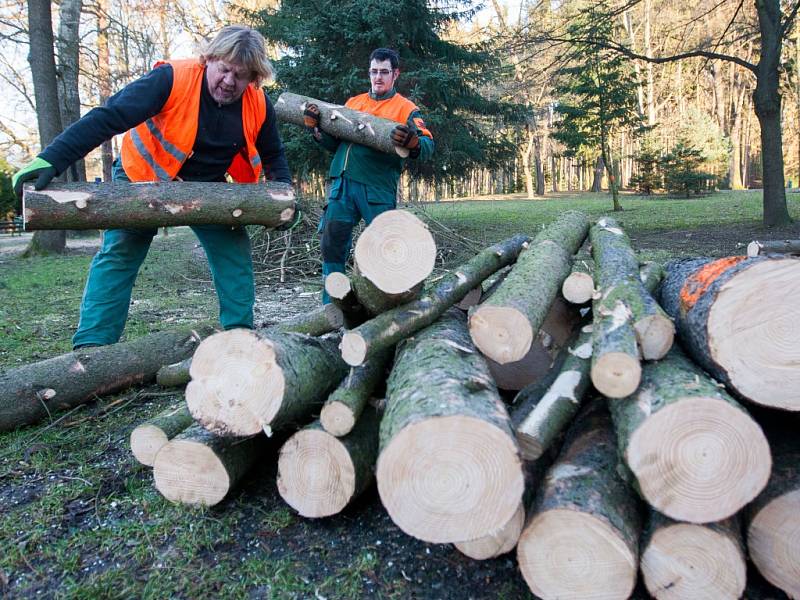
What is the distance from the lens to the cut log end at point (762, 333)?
1.59m

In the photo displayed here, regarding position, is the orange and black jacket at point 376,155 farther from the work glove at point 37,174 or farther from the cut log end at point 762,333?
the cut log end at point 762,333

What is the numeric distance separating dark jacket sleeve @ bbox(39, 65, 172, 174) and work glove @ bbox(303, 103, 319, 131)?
1.35 metres

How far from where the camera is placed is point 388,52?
402 cm

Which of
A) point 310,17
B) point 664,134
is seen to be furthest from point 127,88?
point 664,134

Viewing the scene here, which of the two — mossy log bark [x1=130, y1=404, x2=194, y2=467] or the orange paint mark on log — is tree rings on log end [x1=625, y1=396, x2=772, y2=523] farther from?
mossy log bark [x1=130, y1=404, x2=194, y2=467]

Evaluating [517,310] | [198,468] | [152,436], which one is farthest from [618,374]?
[152,436]

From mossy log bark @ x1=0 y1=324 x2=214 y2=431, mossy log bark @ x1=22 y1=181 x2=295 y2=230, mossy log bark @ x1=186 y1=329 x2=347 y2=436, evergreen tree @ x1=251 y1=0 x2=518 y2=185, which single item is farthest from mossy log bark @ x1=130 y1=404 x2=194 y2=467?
evergreen tree @ x1=251 y1=0 x2=518 y2=185

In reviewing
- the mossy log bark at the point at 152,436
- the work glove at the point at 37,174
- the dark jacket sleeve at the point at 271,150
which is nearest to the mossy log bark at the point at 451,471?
→ the mossy log bark at the point at 152,436

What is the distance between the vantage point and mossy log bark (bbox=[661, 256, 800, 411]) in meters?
1.60

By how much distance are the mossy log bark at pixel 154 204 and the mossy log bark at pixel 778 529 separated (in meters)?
2.63

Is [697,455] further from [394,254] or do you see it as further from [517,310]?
[394,254]

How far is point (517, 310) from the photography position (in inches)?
76.3

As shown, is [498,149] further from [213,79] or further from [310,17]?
[213,79]

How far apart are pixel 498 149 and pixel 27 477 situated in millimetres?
10575
